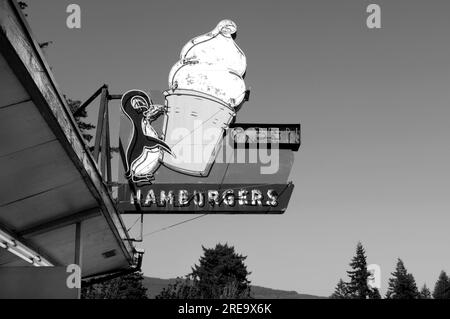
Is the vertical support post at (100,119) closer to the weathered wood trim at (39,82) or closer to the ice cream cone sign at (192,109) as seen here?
the ice cream cone sign at (192,109)

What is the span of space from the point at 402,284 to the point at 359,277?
23.9 ft

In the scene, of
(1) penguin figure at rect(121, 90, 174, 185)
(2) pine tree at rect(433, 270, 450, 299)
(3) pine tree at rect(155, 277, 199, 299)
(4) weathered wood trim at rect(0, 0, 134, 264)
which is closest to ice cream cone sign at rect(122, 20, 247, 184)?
(1) penguin figure at rect(121, 90, 174, 185)

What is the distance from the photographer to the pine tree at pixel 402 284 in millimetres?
131000

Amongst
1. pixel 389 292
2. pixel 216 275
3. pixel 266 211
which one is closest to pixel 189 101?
pixel 266 211

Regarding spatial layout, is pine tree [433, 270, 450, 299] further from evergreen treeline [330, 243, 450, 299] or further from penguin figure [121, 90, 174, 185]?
penguin figure [121, 90, 174, 185]

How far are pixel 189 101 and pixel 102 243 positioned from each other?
19139mm

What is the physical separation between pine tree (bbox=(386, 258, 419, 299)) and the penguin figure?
102 meters

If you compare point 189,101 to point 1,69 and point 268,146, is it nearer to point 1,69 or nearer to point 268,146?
point 268,146

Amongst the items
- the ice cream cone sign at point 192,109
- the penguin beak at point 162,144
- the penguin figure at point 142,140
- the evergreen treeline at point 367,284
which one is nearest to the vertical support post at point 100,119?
the penguin figure at point 142,140

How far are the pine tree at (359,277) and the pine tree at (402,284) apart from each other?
591 cm

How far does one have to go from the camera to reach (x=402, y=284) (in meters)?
132

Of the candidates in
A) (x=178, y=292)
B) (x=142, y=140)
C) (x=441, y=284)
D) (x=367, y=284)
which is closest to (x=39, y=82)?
(x=142, y=140)
